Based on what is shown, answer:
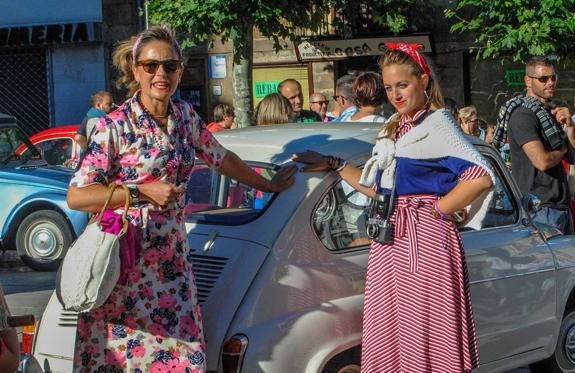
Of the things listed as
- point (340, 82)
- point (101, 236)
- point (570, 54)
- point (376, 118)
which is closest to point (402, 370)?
point (101, 236)

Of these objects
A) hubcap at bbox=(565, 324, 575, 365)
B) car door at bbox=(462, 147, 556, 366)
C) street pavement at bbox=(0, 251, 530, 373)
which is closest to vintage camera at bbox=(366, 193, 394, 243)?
car door at bbox=(462, 147, 556, 366)

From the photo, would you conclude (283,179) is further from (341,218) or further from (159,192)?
(159,192)

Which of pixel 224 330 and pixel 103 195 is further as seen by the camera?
pixel 224 330

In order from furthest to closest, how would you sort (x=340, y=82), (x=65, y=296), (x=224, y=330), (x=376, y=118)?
1. (x=340, y=82)
2. (x=376, y=118)
3. (x=224, y=330)
4. (x=65, y=296)

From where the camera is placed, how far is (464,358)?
15.6ft

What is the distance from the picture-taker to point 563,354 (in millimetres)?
6527

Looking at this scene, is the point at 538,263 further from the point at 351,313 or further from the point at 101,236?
the point at 101,236

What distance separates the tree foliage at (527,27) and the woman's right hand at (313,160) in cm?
1318

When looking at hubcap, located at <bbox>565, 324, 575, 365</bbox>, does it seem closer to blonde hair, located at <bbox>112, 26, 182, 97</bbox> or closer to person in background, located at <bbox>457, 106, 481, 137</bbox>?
blonde hair, located at <bbox>112, 26, 182, 97</bbox>

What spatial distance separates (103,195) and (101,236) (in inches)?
6.6

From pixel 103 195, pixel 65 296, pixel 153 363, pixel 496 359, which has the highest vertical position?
pixel 103 195

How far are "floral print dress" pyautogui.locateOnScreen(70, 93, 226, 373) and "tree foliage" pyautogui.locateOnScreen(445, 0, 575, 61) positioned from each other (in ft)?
46.0

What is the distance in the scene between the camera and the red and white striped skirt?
4727 millimetres

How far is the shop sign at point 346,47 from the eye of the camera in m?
22.2
